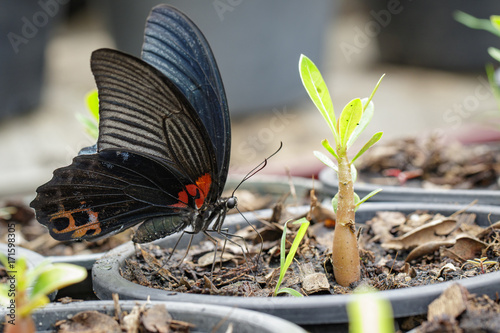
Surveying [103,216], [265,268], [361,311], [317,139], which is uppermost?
[317,139]

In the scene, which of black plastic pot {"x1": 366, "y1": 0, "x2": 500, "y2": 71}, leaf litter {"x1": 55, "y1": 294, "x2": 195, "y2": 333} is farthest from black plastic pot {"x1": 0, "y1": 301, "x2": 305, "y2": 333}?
black plastic pot {"x1": 366, "y1": 0, "x2": 500, "y2": 71}

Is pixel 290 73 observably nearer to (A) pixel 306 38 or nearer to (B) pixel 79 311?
(A) pixel 306 38

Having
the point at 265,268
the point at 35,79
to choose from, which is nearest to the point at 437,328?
the point at 265,268

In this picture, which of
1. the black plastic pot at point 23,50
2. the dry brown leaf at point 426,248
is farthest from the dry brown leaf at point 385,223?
the black plastic pot at point 23,50

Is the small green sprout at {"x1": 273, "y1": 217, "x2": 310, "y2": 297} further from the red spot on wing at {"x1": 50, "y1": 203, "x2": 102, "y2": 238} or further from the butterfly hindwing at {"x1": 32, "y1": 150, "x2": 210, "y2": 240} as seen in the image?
the red spot on wing at {"x1": 50, "y1": 203, "x2": 102, "y2": 238}

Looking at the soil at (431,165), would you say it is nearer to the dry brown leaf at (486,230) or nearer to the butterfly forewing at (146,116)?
the dry brown leaf at (486,230)

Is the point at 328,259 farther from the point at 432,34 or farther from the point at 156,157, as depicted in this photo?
the point at 432,34

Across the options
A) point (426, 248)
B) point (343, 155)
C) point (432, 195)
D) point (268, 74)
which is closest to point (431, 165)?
point (432, 195)
